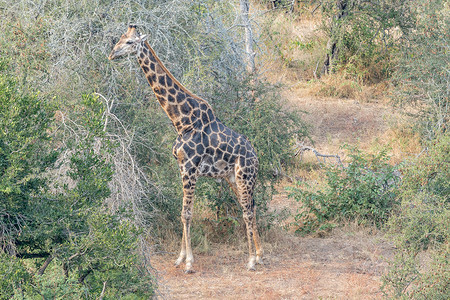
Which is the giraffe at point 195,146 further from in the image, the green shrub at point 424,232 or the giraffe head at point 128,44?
the green shrub at point 424,232

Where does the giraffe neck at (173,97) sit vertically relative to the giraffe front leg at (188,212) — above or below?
Result: above

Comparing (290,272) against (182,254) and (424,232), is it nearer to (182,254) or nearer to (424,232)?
(182,254)

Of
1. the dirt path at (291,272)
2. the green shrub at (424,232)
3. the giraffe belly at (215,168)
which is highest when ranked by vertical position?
the giraffe belly at (215,168)

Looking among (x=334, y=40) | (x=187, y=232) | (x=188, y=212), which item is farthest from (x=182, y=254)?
(x=334, y=40)

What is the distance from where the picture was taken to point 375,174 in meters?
9.99

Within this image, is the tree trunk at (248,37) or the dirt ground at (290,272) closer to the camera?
the dirt ground at (290,272)

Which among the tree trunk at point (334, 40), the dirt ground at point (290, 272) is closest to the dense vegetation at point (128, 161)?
the dirt ground at point (290, 272)

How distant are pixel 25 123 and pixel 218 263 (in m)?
3.88

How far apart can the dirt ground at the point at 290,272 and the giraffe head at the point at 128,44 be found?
9.26 feet

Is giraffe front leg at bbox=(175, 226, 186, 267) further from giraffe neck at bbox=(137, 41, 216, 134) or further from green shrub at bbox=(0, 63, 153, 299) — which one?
green shrub at bbox=(0, 63, 153, 299)

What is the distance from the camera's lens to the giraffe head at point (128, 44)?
6.90 metres

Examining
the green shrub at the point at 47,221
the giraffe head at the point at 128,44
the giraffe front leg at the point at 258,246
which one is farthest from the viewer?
the giraffe front leg at the point at 258,246

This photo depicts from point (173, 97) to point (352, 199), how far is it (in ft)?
12.8

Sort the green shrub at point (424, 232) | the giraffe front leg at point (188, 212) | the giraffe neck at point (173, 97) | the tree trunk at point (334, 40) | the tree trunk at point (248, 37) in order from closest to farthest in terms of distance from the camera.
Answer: the green shrub at point (424, 232) → the giraffe neck at point (173, 97) → the giraffe front leg at point (188, 212) → the tree trunk at point (248, 37) → the tree trunk at point (334, 40)
